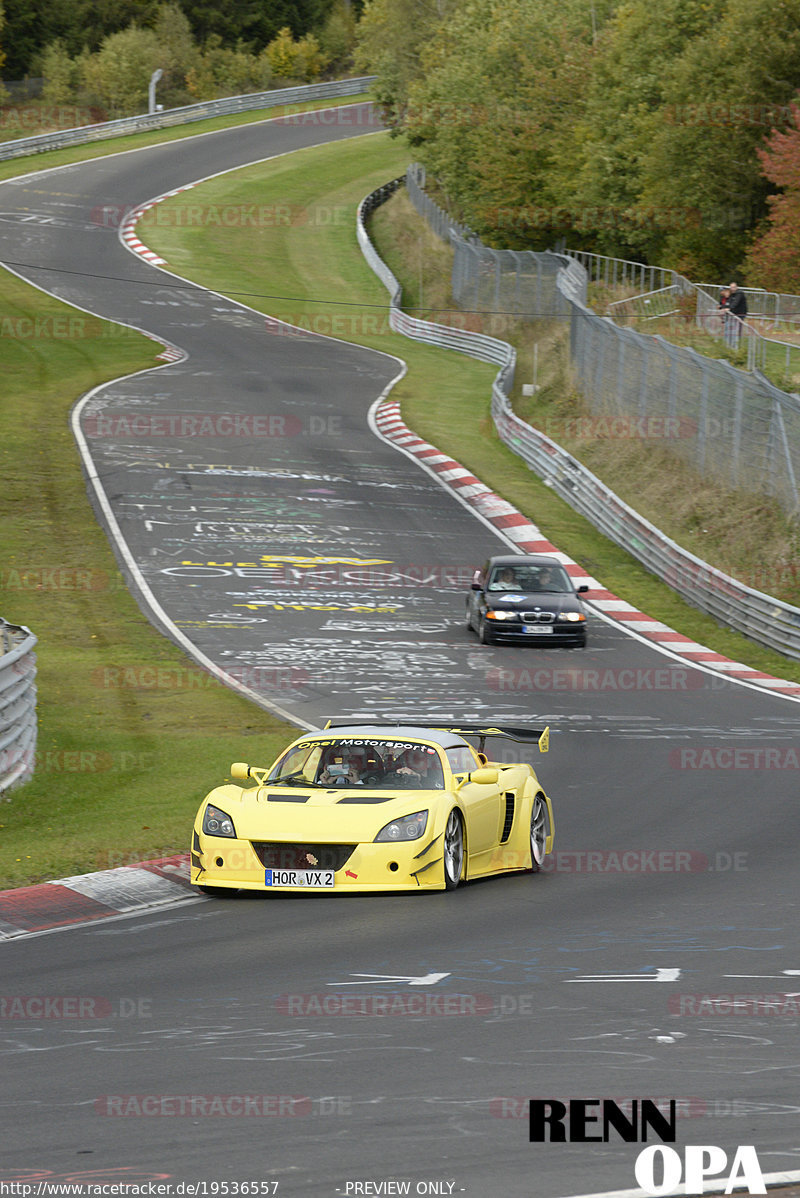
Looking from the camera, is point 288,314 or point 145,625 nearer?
point 145,625

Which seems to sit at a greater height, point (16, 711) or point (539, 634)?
point (16, 711)

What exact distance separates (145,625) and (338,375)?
1026 inches

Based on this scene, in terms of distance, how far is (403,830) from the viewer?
1107 cm

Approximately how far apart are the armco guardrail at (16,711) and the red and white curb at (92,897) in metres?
2.82

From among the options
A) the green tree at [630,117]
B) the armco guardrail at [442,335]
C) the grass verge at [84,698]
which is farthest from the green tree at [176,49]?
the grass verge at [84,698]

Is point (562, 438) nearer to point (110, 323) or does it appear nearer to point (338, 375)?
point (338, 375)

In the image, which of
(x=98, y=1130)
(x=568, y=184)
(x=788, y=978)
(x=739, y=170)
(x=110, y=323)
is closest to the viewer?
(x=98, y=1130)

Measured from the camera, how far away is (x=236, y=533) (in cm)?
3300

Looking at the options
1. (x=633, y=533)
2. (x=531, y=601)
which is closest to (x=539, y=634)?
(x=531, y=601)

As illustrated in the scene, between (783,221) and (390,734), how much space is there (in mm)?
35294

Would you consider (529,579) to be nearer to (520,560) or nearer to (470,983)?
(520,560)

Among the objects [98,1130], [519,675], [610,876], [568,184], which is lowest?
[519,675]

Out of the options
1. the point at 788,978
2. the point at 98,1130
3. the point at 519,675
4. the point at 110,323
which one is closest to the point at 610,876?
the point at 788,978

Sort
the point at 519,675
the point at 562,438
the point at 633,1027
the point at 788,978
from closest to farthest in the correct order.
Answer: the point at 633,1027, the point at 788,978, the point at 519,675, the point at 562,438
